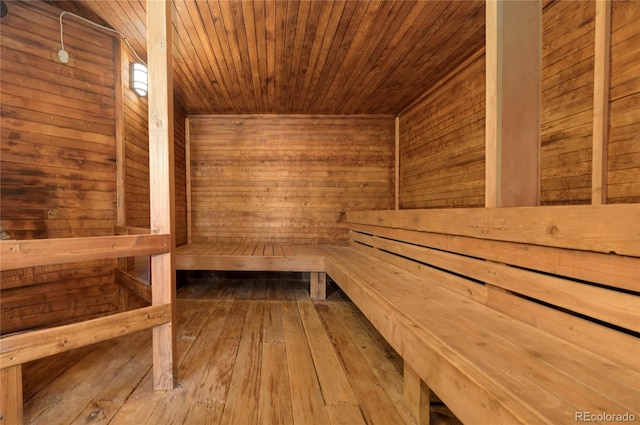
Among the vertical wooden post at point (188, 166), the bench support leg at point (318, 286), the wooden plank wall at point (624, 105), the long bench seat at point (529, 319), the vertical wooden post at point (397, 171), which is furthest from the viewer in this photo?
the vertical wooden post at point (397, 171)

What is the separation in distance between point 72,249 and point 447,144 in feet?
12.0

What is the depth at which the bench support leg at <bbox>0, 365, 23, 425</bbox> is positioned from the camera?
99 cm

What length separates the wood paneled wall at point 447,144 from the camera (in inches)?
112

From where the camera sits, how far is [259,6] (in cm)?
220

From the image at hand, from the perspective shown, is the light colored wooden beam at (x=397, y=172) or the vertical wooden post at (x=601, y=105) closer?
the vertical wooden post at (x=601, y=105)

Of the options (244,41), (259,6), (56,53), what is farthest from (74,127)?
(259,6)

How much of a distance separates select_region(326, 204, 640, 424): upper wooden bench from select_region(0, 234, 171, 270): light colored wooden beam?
1.22m

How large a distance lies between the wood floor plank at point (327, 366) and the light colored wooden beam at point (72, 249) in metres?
1.13

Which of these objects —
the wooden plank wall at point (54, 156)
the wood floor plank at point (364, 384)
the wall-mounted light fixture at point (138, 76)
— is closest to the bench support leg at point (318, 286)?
the wood floor plank at point (364, 384)

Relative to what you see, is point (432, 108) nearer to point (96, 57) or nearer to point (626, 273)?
point (626, 273)

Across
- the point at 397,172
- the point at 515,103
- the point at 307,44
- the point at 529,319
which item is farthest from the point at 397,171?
the point at 529,319

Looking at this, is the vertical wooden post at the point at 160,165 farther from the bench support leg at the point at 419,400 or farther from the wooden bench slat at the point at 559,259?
the wooden bench slat at the point at 559,259

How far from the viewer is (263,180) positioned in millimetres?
4332

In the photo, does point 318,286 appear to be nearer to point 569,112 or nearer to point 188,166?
point 569,112
